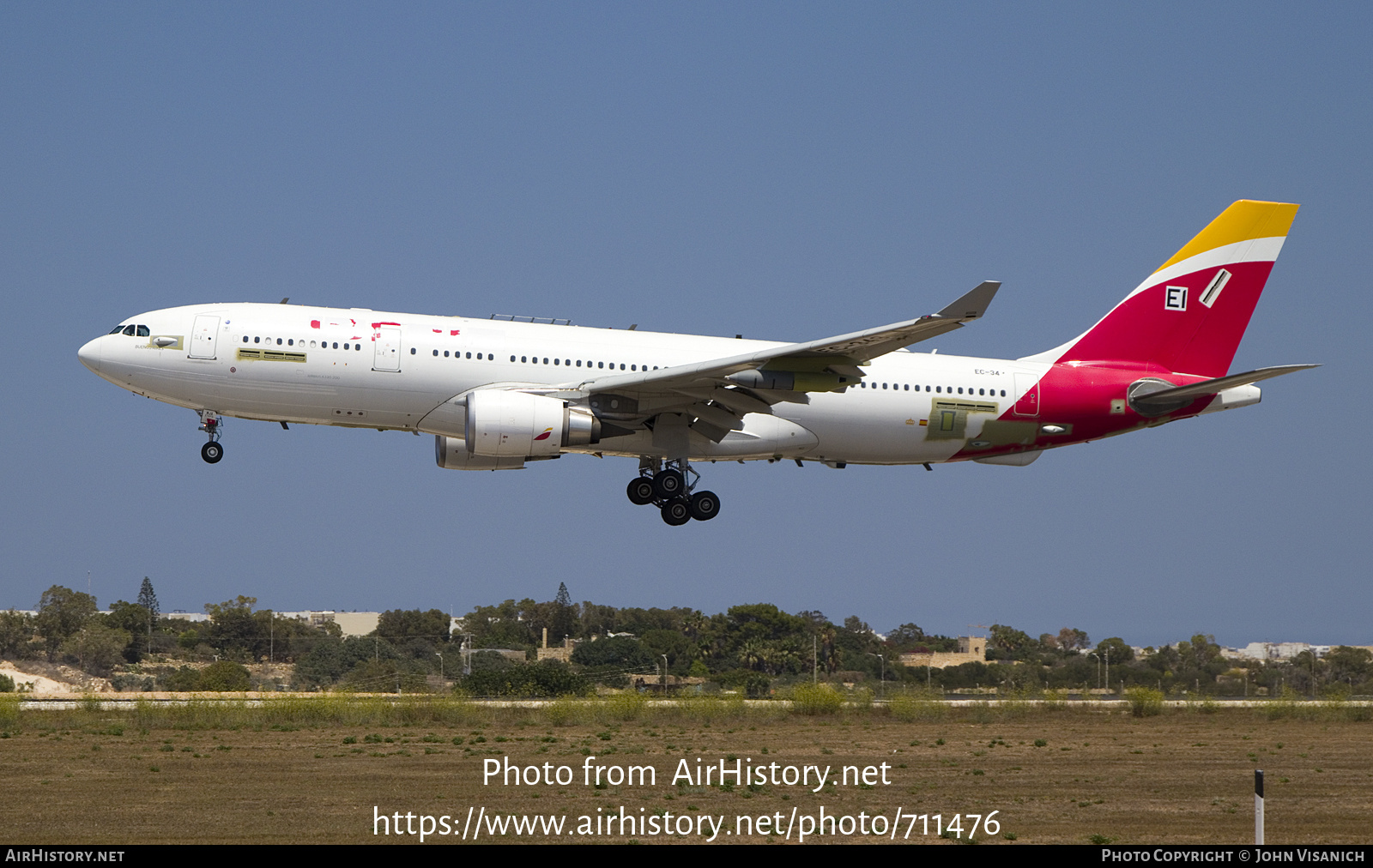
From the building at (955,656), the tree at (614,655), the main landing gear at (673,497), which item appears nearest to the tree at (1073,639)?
the building at (955,656)

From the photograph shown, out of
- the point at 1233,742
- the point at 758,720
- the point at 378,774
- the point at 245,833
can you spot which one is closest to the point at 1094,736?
the point at 1233,742

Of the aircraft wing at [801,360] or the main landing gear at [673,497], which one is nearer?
the aircraft wing at [801,360]

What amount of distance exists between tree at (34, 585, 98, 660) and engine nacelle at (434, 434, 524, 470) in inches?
1526

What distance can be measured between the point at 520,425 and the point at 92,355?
9307mm

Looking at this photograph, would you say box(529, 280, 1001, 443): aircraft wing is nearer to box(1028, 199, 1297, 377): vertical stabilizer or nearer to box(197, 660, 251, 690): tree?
box(1028, 199, 1297, 377): vertical stabilizer

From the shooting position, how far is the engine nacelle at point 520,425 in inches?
1126

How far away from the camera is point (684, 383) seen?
29094 mm

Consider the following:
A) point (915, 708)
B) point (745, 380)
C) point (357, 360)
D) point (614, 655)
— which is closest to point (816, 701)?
point (915, 708)

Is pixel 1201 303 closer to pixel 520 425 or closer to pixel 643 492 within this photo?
pixel 643 492

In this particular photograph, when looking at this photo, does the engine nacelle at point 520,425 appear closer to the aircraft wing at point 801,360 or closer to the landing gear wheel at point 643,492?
the aircraft wing at point 801,360

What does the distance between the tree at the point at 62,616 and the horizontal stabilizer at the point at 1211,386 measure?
5019cm

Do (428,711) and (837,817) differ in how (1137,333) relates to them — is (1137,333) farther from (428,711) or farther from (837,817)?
(428,711)

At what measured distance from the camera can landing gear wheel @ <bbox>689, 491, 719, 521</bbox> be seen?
3259 cm
